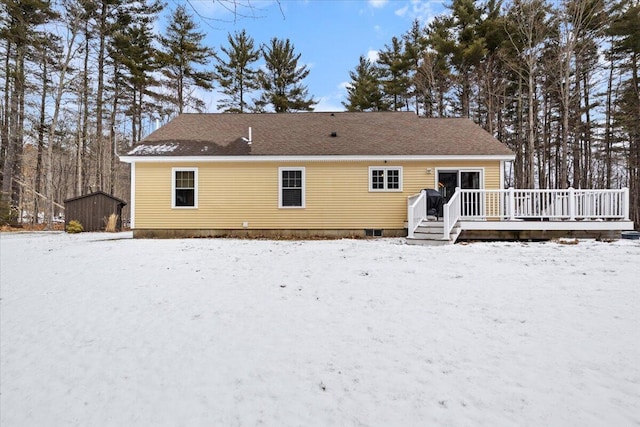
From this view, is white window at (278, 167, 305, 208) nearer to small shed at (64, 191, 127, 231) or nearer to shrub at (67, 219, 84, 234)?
small shed at (64, 191, 127, 231)

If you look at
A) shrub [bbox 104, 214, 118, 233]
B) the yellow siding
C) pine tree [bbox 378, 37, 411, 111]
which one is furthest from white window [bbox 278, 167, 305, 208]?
pine tree [bbox 378, 37, 411, 111]

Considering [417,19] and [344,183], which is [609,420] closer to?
[344,183]

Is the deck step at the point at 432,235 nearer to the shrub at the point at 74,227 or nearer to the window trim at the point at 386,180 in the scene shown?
the window trim at the point at 386,180

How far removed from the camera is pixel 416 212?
387 inches

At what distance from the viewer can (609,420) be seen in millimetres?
1910

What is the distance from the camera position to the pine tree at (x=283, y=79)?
2298 centimetres

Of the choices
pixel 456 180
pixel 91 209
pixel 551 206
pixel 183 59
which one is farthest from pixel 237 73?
pixel 551 206

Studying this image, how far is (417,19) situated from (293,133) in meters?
17.2

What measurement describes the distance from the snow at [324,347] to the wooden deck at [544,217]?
3.65 metres

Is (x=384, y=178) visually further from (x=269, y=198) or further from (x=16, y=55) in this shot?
(x=16, y=55)

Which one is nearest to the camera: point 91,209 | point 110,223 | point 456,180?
point 456,180

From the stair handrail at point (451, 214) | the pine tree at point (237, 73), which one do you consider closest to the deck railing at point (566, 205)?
the stair handrail at point (451, 214)

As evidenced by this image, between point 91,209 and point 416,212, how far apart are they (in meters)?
14.5

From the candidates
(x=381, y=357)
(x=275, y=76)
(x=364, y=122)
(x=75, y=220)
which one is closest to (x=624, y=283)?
(x=381, y=357)
